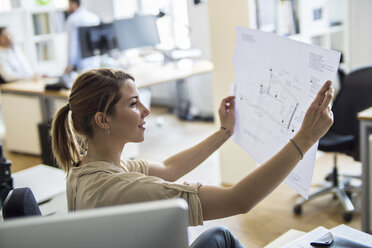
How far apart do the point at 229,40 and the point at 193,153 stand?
1988 millimetres

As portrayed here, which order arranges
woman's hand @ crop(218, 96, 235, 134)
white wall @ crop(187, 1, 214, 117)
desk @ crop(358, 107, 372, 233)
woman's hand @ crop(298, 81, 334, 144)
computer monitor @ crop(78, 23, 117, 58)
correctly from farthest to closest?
white wall @ crop(187, 1, 214, 117) < computer monitor @ crop(78, 23, 117, 58) < desk @ crop(358, 107, 372, 233) < woman's hand @ crop(218, 96, 235, 134) < woman's hand @ crop(298, 81, 334, 144)

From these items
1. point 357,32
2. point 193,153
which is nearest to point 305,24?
point 357,32

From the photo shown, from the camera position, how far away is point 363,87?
3.25 meters

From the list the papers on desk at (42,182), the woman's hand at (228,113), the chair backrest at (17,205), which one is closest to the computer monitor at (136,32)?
the papers on desk at (42,182)

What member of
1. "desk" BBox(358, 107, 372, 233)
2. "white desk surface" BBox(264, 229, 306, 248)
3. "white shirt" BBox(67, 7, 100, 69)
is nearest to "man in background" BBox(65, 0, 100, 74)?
"white shirt" BBox(67, 7, 100, 69)

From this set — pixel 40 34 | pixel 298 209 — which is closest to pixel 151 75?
pixel 40 34

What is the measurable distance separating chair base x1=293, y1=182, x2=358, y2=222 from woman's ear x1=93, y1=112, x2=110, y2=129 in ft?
7.09

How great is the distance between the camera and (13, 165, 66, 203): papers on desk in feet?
7.10

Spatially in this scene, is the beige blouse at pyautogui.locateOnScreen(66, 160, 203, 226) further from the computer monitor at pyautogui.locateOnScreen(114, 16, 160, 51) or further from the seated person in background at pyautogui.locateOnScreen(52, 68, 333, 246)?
the computer monitor at pyautogui.locateOnScreen(114, 16, 160, 51)

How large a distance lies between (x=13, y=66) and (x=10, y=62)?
65 millimetres

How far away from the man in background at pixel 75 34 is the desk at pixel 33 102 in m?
0.37

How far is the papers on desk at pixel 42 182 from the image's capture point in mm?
2164

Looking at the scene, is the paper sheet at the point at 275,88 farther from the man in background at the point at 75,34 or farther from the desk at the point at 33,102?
the man in background at the point at 75,34

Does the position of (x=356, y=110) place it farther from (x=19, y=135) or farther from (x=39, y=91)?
(x=19, y=135)
